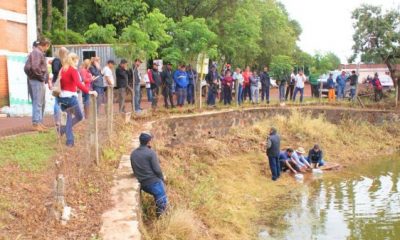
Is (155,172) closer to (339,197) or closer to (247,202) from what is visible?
(247,202)

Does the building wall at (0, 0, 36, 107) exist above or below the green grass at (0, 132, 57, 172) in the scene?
above

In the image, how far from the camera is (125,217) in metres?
6.90

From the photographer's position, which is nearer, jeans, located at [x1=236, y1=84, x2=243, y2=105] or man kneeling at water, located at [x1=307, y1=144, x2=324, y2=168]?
man kneeling at water, located at [x1=307, y1=144, x2=324, y2=168]

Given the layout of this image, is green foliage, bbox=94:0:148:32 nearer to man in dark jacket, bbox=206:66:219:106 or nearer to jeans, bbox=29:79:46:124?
man in dark jacket, bbox=206:66:219:106

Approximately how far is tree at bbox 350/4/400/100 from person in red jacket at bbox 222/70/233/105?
797 cm

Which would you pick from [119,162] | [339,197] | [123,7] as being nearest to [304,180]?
[339,197]

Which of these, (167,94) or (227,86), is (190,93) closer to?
(167,94)

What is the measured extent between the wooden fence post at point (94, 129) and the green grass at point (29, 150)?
663 mm

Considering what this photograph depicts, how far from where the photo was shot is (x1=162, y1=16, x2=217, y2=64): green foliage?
18.7 meters

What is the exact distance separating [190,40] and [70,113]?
422 inches

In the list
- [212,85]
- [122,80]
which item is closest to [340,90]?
[212,85]

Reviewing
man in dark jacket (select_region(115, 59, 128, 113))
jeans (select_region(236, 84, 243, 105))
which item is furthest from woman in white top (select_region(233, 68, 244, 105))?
man in dark jacket (select_region(115, 59, 128, 113))

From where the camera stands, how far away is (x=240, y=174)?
54.7 ft

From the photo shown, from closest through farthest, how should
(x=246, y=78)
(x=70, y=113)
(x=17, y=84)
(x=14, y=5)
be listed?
(x=70, y=113) < (x=17, y=84) < (x=14, y=5) < (x=246, y=78)
